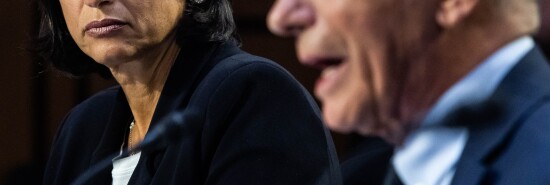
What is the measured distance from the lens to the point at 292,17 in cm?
90

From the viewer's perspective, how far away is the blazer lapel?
0.92m

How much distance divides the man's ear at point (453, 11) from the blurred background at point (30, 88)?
191cm

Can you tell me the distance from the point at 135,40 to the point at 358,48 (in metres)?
1.04

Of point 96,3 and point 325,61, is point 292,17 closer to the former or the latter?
point 325,61

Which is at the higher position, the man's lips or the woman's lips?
the man's lips

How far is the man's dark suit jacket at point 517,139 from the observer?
0.93 m

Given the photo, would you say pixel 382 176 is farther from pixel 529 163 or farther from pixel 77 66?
pixel 77 66

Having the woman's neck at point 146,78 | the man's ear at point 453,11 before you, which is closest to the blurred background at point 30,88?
the woman's neck at point 146,78

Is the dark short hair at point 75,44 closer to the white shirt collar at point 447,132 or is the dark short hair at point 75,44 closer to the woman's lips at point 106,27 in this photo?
the woman's lips at point 106,27

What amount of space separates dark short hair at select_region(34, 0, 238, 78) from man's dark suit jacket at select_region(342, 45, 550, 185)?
1.02m

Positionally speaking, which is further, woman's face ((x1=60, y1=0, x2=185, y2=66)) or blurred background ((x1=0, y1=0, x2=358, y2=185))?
blurred background ((x1=0, y1=0, x2=358, y2=185))

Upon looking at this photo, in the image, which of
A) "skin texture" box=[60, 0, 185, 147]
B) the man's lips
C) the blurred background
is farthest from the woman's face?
the man's lips

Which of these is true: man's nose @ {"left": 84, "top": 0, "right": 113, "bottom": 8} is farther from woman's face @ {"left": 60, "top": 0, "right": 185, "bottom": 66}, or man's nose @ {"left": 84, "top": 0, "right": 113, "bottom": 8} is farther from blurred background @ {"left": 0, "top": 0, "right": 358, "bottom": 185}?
blurred background @ {"left": 0, "top": 0, "right": 358, "bottom": 185}

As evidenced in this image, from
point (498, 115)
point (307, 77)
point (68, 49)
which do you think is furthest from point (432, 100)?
point (307, 77)
